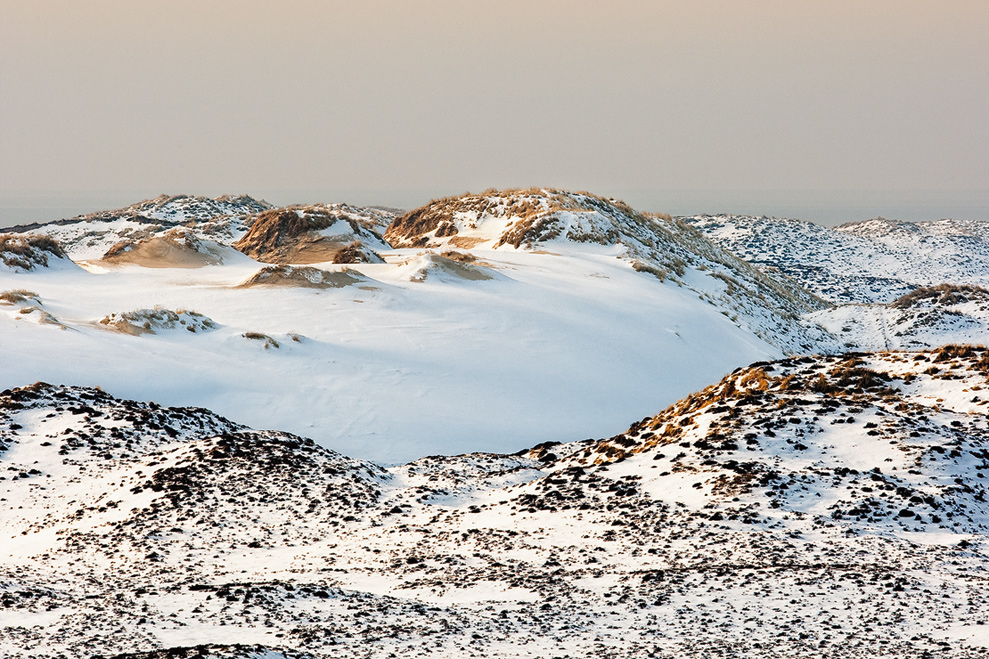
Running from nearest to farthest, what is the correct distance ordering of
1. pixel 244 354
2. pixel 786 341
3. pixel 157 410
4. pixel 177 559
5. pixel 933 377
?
pixel 177 559 → pixel 933 377 → pixel 157 410 → pixel 244 354 → pixel 786 341

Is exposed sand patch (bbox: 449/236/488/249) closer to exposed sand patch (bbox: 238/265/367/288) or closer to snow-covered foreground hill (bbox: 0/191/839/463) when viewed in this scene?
snow-covered foreground hill (bbox: 0/191/839/463)

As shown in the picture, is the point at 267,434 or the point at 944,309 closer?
the point at 267,434

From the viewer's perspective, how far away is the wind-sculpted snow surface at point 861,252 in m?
94.1

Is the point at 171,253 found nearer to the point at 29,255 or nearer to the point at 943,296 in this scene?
the point at 29,255

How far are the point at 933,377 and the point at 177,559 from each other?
700 inches

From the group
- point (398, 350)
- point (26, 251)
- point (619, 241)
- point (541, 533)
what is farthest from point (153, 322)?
point (619, 241)

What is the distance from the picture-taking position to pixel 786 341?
48.4 m

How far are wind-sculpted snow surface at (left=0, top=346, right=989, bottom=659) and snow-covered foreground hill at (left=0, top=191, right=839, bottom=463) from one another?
430 centimetres

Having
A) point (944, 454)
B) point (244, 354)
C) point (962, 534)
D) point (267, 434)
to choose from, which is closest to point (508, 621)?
point (962, 534)

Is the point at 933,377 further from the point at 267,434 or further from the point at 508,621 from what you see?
the point at 267,434

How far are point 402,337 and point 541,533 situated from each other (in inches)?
777

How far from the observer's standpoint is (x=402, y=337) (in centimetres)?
3294

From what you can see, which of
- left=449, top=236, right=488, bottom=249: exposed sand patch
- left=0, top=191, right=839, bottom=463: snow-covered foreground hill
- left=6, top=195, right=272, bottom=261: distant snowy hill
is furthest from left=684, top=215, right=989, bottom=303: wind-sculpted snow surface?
left=6, top=195, right=272, bottom=261: distant snowy hill

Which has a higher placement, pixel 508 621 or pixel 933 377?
pixel 933 377
